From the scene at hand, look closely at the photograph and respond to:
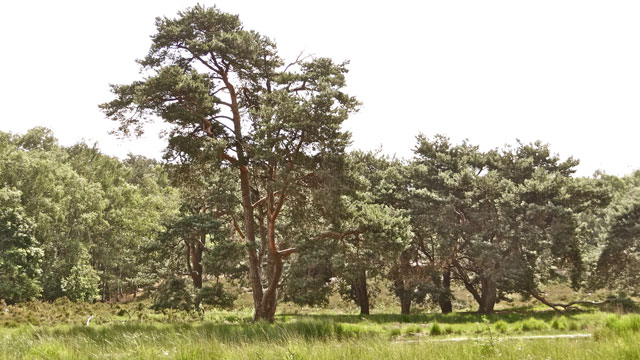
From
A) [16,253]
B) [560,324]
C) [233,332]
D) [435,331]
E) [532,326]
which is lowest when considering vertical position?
[435,331]

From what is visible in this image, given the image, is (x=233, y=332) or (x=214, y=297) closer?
(x=233, y=332)

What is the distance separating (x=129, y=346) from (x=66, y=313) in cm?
1528

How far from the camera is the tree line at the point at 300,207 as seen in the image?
17906 mm

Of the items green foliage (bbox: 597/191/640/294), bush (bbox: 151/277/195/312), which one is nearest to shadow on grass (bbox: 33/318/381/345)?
bush (bbox: 151/277/195/312)

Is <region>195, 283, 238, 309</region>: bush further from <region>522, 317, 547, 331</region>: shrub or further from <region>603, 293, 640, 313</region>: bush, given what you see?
<region>603, 293, 640, 313</region>: bush

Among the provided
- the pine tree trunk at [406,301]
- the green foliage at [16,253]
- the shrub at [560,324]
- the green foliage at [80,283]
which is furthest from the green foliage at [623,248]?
the green foliage at [16,253]

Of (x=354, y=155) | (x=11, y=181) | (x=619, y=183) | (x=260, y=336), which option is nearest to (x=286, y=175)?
(x=354, y=155)

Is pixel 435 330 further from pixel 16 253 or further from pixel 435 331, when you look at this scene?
pixel 16 253

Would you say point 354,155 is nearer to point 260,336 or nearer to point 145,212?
point 260,336

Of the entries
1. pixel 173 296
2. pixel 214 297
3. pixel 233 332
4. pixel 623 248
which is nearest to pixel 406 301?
pixel 214 297

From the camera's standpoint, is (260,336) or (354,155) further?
(354,155)

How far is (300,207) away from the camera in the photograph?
20031 millimetres

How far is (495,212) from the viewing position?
1088 inches

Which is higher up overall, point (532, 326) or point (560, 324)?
point (560, 324)
